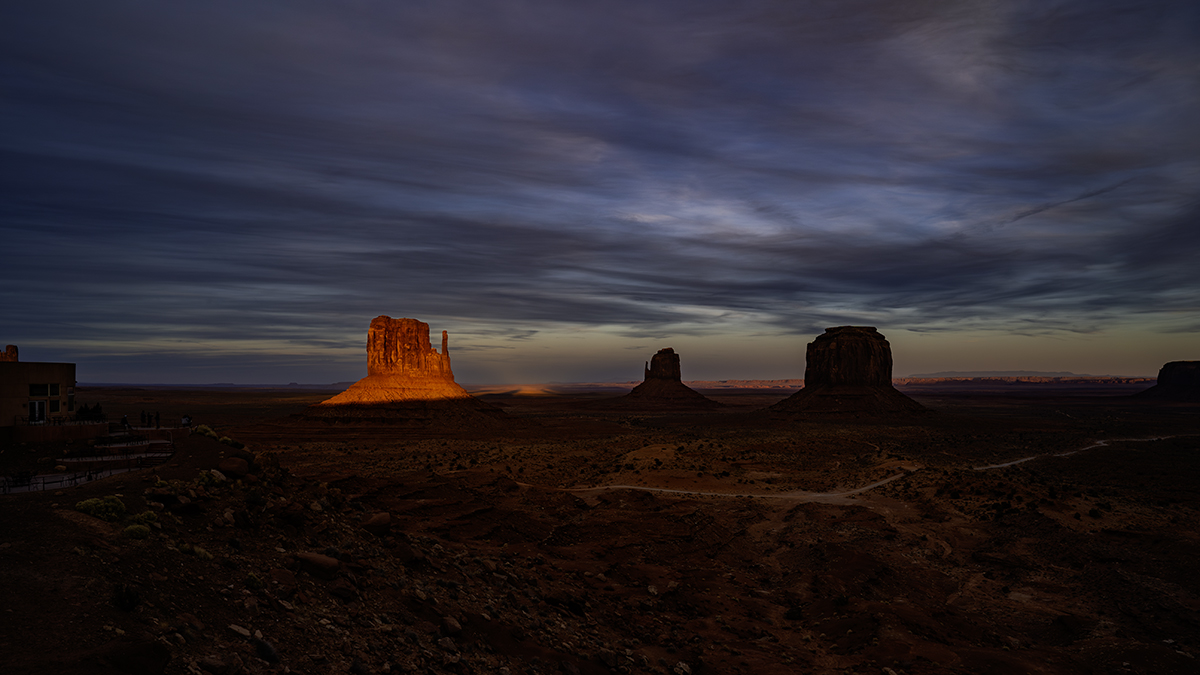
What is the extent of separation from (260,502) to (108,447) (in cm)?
1398

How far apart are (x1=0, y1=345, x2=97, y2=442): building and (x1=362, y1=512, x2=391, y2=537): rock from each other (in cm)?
1691

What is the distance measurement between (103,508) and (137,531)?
1.73 m

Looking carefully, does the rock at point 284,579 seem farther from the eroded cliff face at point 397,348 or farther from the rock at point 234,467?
the eroded cliff face at point 397,348

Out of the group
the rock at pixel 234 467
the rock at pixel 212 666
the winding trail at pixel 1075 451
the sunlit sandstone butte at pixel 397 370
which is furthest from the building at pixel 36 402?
the sunlit sandstone butte at pixel 397 370

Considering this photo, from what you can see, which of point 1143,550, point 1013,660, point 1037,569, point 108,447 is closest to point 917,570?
point 1037,569

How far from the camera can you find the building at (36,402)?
91.6ft

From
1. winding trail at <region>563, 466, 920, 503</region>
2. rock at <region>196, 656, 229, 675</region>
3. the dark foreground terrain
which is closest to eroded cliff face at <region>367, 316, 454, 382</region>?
the dark foreground terrain

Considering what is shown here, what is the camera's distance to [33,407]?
3052 cm

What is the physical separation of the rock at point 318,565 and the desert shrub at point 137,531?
142 inches

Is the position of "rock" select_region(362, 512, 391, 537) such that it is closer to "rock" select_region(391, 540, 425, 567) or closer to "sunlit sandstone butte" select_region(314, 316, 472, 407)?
"rock" select_region(391, 540, 425, 567)

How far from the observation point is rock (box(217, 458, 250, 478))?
21594 mm

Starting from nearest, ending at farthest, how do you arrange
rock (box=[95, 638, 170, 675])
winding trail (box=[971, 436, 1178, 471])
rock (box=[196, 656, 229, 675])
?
1. rock (box=[95, 638, 170, 675])
2. rock (box=[196, 656, 229, 675])
3. winding trail (box=[971, 436, 1178, 471])

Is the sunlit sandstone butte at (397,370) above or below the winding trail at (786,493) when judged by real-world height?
above

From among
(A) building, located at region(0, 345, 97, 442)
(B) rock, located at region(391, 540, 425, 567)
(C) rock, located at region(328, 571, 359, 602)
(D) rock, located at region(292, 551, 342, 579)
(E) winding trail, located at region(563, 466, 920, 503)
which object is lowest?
(E) winding trail, located at region(563, 466, 920, 503)
